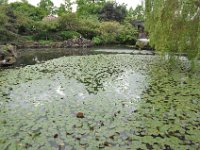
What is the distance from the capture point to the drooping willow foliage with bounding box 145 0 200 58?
1133 cm

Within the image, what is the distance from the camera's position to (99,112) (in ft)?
22.0

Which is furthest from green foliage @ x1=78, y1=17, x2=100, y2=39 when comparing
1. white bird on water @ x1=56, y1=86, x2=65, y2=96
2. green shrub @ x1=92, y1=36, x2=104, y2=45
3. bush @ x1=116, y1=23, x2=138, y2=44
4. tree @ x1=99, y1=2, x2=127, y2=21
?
white bird on water @ x1=56, y1=86, x2=65, y2=96

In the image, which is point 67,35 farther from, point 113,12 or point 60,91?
point 60,91

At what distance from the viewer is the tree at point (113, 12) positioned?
144 feet

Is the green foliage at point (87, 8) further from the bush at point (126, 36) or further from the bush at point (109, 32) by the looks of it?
the bush at point (126, 36)

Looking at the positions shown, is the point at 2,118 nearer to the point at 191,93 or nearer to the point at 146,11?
the point at 191,93

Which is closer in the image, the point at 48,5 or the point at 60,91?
the point at 60,91

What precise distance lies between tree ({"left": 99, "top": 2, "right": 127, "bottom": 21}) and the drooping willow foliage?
1258 inches

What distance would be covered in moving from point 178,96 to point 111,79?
3.40 meters

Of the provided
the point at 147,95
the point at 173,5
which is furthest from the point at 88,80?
the point at 173,5

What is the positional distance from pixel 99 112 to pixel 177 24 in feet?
21.8

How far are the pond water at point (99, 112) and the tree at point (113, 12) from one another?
33629 mm

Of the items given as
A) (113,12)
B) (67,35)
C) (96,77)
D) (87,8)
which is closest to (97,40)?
(67,35)

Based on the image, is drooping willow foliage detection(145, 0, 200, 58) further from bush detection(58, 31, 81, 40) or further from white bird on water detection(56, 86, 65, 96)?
bush detection(58, 31, 81, 40)
